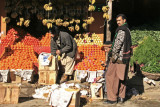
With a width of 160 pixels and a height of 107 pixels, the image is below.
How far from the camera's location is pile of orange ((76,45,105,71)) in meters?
7.51

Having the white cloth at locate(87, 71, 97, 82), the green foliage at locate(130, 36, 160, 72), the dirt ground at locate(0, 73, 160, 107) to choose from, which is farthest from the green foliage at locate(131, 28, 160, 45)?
the white cloth at locate(87, 71, 97, 82)

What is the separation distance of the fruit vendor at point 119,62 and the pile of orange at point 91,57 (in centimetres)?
112

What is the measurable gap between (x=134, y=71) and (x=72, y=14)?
289 cm

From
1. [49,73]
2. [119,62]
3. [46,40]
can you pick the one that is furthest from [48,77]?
[119,62]

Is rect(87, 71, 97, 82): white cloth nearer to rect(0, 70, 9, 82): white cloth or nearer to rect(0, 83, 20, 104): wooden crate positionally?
rect(0, 83, 20, 104): wooden crate

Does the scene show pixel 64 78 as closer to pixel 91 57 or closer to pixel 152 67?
pixel 91 57

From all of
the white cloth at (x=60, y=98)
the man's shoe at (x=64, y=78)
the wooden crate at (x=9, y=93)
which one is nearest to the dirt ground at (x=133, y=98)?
the wooden crate at (x=9, y=93)

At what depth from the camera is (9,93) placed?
20.2ft

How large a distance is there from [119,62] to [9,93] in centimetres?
278

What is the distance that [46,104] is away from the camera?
20.4ft

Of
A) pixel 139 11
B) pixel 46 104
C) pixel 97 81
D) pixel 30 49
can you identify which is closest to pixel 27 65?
pixel 30 49

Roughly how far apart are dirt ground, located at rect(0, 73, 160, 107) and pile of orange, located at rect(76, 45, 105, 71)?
1160 mm

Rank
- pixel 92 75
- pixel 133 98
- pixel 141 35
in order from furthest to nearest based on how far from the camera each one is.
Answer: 1. pixel 141 35
2. pixel 92 75
3. pixel 133 98

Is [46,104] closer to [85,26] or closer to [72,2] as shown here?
[85,26]
